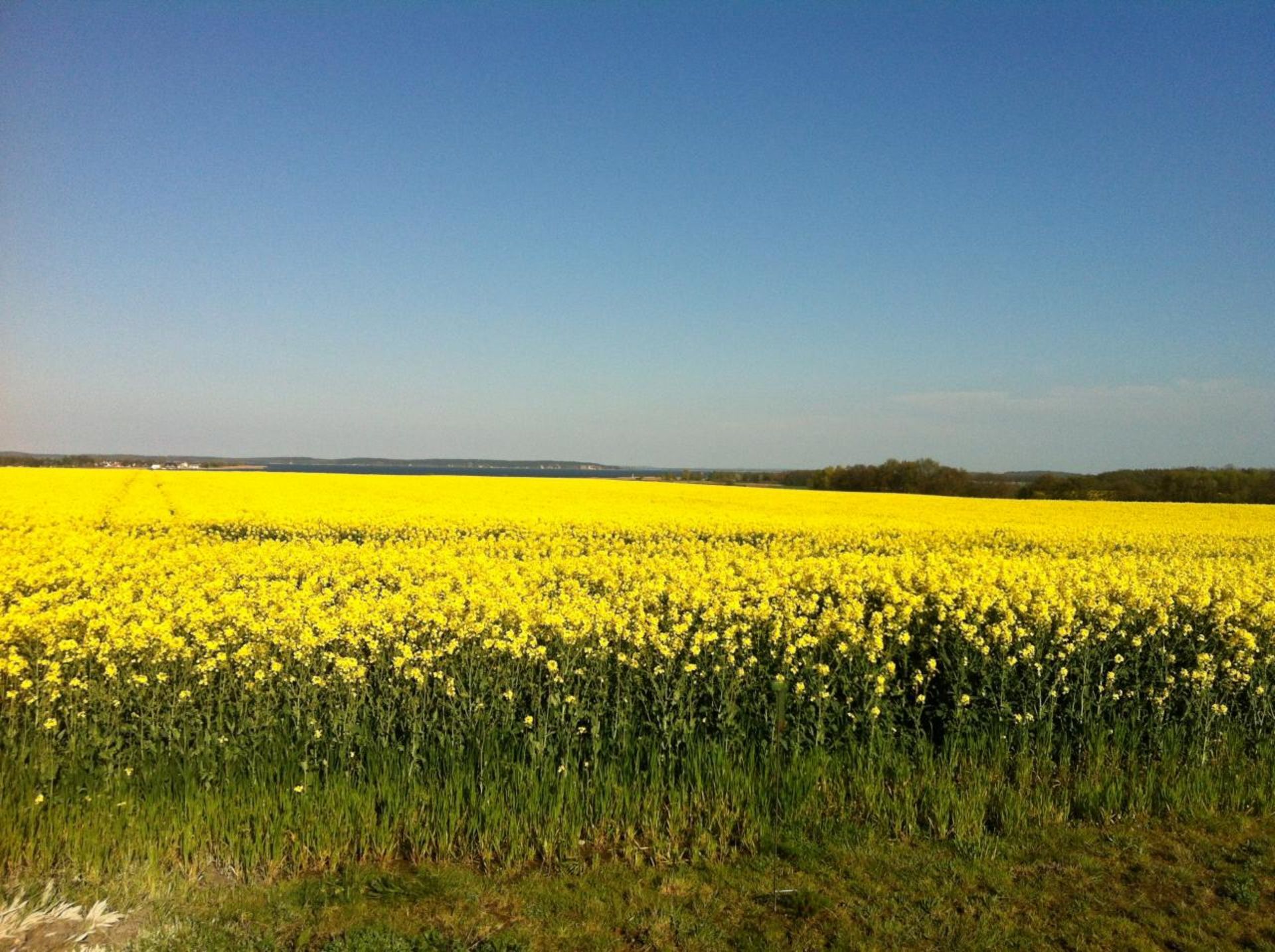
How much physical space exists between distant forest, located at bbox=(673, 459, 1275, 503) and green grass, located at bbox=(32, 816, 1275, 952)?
49059 mm

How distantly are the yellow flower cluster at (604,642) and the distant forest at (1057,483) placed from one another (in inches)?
1760

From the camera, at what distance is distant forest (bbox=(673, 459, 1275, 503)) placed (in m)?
51.7

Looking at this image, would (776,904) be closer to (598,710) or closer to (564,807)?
(564,807)

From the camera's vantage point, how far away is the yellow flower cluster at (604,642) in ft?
20.4

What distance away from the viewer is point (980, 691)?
6.86 meters

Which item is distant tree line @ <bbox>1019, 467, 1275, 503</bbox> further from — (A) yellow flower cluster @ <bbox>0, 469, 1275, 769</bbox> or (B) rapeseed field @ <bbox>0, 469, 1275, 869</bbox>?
(B) rapeseed field @ <bbox>0, 469, 1275, 869</bbox>

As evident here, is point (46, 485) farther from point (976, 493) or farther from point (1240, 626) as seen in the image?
point (976, 493)

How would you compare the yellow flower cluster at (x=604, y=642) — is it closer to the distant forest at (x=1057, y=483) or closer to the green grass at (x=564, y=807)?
the green grass at (x=564, y=807)

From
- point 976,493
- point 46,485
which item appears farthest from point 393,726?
point 976,493

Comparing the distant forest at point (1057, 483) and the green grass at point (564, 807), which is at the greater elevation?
the distant forest at point (1057, 483)

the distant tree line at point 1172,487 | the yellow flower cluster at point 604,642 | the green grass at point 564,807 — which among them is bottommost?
the green grass at point 564,807

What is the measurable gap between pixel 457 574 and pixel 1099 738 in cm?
756

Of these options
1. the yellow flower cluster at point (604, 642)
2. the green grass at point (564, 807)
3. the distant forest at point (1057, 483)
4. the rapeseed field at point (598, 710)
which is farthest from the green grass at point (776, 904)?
the distant forest at point (1057, 483)

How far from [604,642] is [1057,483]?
61.4 metres
